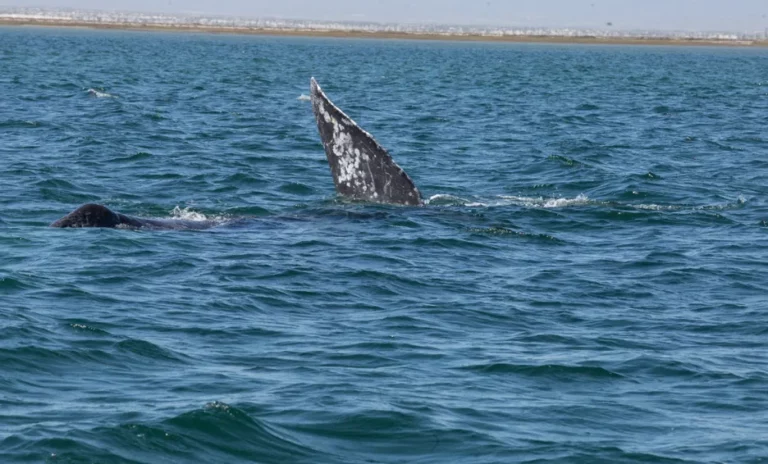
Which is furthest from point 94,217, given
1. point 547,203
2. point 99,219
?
point 547,203

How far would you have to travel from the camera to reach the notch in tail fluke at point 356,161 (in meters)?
18.3

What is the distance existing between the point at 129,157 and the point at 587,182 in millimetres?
8965

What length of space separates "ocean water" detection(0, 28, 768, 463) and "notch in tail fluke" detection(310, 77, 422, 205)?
0.93 feet

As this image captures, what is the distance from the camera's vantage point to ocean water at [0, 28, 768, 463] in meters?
10.1

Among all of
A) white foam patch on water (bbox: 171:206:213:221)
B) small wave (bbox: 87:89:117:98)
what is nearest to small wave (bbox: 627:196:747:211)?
white foam patch on water (bbox: 171:206:213:221)

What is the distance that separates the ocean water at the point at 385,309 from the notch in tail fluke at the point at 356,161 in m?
0.28

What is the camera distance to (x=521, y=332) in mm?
13391

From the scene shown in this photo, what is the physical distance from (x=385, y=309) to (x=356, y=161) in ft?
16.0

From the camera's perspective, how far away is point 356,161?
18781mm

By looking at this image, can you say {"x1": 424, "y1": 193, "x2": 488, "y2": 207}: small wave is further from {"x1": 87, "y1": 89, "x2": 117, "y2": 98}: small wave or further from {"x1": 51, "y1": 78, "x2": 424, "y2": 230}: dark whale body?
{"x1": 87, "y1": 89, "x2": 117, "y2": 98}: small wave

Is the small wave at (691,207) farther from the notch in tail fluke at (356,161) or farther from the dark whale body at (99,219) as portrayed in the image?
the dark whale body at (99,219)

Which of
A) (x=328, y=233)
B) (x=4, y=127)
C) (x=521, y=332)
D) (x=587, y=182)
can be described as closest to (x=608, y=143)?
(x=587, y=182)

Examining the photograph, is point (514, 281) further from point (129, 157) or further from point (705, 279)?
point (129, 157)

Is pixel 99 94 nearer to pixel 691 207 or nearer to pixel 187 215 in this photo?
pixel 187 215
